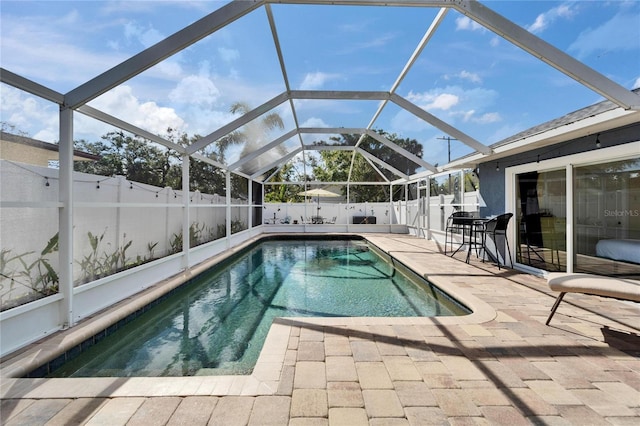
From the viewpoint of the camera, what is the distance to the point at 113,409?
6.10 feet

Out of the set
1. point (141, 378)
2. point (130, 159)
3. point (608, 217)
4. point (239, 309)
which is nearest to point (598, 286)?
point (608, 217)

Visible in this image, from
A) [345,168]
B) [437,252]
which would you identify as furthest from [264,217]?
[437,252]

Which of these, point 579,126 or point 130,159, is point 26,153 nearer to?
point 130,159

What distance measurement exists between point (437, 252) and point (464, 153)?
2.59m

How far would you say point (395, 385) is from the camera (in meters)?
2.08

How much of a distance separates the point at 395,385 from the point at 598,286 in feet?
7.37

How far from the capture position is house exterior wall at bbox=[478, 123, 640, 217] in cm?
385

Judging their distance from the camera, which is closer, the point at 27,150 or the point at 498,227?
the point at 27,150

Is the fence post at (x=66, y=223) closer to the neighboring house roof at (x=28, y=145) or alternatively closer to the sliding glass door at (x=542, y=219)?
the neighboring house roof at (x=28, y=145)

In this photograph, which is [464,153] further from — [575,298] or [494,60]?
[575,298]

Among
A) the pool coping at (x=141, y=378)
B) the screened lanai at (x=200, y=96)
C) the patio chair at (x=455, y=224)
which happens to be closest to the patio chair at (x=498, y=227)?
the patio chair at (x=455, y=224)

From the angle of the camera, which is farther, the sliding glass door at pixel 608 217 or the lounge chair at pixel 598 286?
the sliding glass door at pixel 608 217

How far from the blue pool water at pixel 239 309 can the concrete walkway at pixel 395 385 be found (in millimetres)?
643

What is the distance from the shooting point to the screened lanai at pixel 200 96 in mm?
2832
